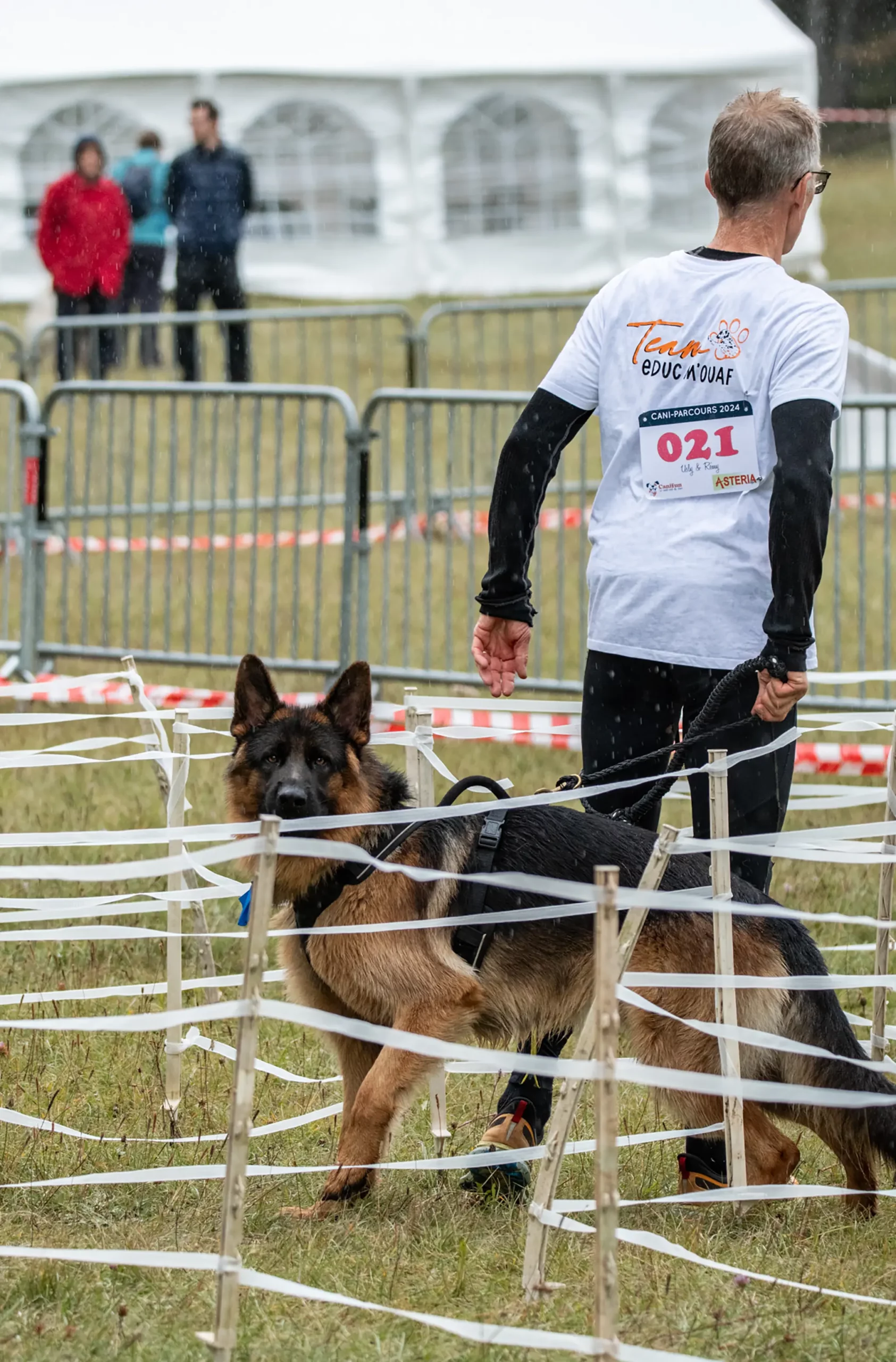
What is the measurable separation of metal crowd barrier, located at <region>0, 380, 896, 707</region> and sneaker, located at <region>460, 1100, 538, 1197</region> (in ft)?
12.5

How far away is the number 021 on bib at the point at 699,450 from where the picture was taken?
12.7ft

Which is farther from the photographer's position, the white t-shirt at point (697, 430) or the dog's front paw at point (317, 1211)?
the dog's front paw at point (317, 1211)

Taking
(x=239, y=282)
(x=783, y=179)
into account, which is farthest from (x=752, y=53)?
(x=783, y=179)

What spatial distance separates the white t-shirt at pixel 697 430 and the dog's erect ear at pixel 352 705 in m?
0.61

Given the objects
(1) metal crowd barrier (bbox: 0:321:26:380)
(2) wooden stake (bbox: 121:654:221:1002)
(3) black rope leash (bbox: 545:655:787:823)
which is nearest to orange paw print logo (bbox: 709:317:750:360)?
(3) black rope leash (bbox: 545:655:787:823)

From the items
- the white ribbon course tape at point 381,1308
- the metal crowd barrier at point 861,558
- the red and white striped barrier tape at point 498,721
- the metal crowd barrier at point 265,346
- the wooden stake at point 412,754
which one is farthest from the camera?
the metal crowd barrier at point 265,346

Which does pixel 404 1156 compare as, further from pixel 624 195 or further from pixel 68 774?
pixel 624 195

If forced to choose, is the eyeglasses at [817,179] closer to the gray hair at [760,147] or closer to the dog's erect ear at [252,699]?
the gray hair at [760,147]

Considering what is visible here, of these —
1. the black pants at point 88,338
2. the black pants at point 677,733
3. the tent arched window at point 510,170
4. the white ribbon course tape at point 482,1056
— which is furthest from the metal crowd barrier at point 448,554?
the tent arched window at point 510,170

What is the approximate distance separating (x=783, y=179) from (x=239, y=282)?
13495 millimetres

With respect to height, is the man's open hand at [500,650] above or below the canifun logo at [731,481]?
below

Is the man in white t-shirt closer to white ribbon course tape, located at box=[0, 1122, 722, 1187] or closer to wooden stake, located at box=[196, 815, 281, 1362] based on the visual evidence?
white ribbon course tape, located at box=[0, 1122, 722, 1187]

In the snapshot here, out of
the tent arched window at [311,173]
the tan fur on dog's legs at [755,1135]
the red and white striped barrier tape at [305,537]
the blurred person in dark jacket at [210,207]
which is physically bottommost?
the tan fur on dog's legs at [755,1135]

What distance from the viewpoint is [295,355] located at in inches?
786
